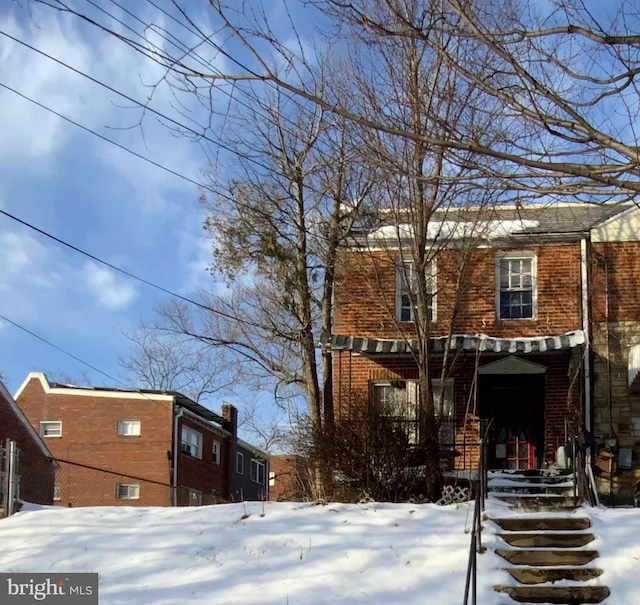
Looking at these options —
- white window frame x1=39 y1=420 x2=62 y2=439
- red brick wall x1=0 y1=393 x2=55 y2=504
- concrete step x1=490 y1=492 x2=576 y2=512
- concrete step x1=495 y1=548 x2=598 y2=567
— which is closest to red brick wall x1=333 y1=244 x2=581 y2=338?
concrete step x1=490 y1=492 x2=576 y2=512

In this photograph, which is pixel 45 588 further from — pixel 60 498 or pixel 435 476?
pixel 60 498

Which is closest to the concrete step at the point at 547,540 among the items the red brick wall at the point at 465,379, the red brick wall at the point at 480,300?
the red brick wall at the point at 465,379

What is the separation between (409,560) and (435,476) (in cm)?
339

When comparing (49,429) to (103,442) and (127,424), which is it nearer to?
(103,442)

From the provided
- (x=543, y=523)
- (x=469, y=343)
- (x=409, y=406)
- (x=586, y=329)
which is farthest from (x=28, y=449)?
(x=543, y=523)

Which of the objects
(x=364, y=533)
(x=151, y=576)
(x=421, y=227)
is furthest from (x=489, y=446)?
(x=151, y=576)

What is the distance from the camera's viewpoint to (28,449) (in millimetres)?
26062

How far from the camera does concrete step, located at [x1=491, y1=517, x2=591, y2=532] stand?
10031 mm

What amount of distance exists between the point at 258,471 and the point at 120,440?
12594 millimetres

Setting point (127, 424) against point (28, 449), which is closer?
point (28, 449)

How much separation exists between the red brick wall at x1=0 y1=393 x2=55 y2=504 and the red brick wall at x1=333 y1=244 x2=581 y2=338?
1214 centimetres

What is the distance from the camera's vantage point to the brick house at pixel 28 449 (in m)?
24.7

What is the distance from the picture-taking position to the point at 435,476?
12266mm
